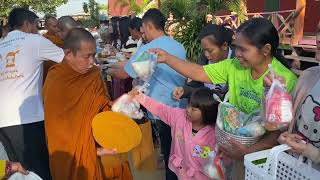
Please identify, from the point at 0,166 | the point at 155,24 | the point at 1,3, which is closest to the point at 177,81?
the point at 155,24

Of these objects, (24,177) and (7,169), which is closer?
(24,177)

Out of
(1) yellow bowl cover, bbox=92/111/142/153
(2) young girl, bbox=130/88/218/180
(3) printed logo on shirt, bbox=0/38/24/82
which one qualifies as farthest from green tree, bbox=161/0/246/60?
(1) yellow bowl cover, bbox=92/111/142/153

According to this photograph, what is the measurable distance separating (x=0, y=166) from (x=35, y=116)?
4.46 feet

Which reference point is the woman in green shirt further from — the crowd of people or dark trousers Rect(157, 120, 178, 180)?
dark trousers Rect(157, 120, 178, 180)

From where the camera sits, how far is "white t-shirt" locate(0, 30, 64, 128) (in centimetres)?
313

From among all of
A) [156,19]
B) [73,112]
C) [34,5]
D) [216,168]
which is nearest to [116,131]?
[73,112]

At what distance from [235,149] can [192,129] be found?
2.23ft

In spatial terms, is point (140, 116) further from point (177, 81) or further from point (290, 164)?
point (290, 164)

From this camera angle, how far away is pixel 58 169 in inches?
102

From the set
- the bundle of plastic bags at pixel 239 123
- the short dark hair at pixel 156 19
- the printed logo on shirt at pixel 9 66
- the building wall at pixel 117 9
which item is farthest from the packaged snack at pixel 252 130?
the building wall at pixel 117 9

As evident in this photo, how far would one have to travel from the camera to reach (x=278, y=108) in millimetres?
1677

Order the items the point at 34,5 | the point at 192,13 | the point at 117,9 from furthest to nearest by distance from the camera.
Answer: the point at 117,9 < the point at 34,5 < the point at 192,13

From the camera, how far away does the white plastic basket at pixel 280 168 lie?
1448 millimetres

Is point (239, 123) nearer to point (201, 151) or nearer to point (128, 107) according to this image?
point (201, 151)
